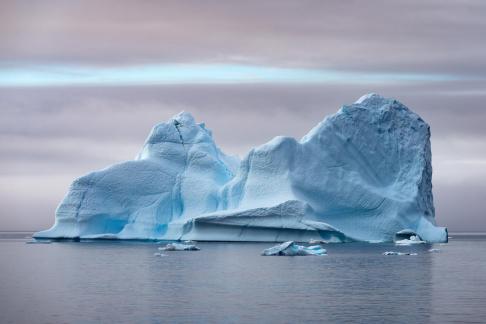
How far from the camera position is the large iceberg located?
147 ft

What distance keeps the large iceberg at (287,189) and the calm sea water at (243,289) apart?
752cm

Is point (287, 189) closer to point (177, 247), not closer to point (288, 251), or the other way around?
point (177, 247)

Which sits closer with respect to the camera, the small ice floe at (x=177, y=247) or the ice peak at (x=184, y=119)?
the small ice floe at (x=177, y=247)

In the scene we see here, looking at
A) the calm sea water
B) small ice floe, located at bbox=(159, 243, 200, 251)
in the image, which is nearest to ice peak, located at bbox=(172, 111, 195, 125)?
small ice floe, located at bbox=(159, 243, 200, 251)

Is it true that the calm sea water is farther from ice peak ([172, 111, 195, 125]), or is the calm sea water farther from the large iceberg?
ice peak ([172, 111, 195, 125])

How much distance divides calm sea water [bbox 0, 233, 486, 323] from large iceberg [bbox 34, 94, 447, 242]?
24.7 feet

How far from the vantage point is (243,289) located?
23.4 meters

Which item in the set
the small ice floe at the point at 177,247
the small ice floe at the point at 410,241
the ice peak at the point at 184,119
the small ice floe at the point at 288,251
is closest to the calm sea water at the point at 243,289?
the small ice floe at the point at 288,251

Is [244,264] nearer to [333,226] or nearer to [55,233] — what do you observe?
[333,226]

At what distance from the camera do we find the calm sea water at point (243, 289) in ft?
60.1

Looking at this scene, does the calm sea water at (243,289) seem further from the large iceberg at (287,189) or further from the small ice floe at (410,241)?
the large iceberg at (287,189)

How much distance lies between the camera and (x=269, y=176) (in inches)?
1791

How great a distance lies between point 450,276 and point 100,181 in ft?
77.0

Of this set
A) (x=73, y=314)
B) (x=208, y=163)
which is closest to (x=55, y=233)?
(x=208, y=163)
